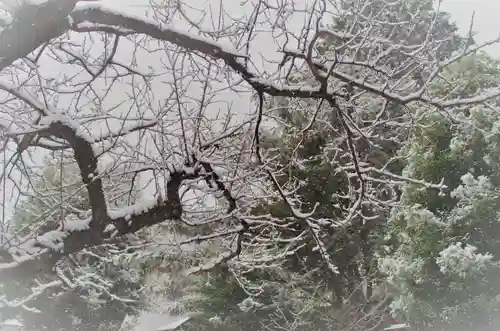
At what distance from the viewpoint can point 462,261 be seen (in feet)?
8.57

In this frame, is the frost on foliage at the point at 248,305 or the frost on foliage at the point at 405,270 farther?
the frost on foliage at the point at 248,305

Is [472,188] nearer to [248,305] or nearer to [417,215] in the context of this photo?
[417,215]

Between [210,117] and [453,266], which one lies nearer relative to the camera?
[210,117]

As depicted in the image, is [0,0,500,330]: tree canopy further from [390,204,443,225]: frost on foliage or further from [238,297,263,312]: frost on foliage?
[238,297,263,312]: frost on foliage

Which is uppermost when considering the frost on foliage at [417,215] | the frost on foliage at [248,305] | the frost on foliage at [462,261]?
the frost on foliage at [417,215]

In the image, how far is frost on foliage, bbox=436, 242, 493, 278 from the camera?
8.50ft

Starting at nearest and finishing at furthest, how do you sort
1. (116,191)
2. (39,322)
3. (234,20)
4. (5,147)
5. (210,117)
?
(5,147)
(234,20)
(210,117)
(116,191)
(39,322)

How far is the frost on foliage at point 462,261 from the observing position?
2.59 m

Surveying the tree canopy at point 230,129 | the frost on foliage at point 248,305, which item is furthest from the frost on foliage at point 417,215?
the frost on foliage at point 248,305

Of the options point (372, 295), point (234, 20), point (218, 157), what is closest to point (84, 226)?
point (218, 157)

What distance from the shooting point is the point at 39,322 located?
17.9 ft

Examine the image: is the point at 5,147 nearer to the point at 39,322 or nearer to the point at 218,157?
the point at 218,157

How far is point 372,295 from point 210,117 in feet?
9.33

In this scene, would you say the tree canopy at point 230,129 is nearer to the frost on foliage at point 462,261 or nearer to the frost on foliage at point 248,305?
the frost on foliage at point 462,261
